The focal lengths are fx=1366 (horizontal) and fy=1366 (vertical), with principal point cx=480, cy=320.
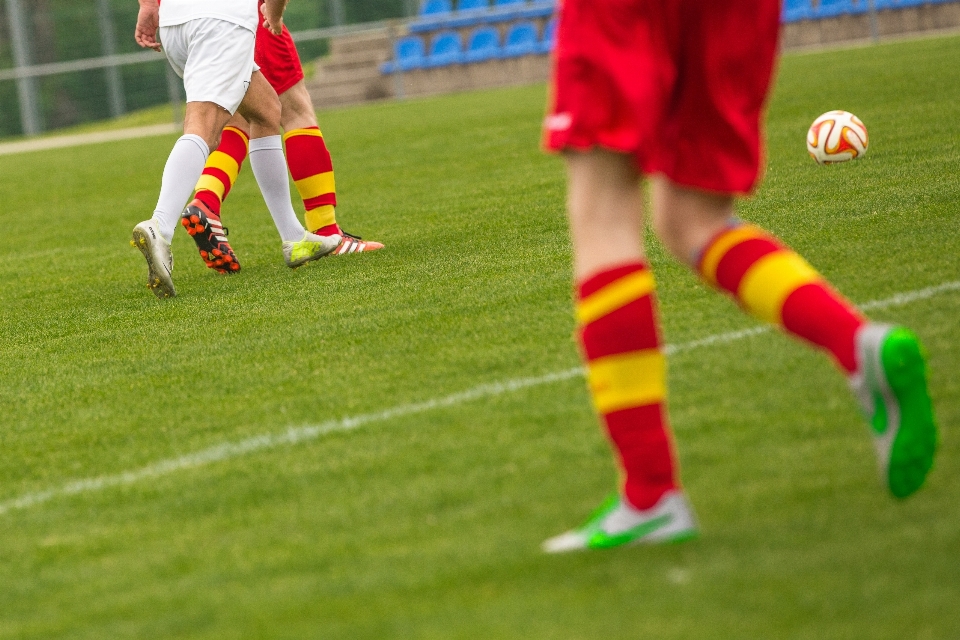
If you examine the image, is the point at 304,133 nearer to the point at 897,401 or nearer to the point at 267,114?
the point at 267,114

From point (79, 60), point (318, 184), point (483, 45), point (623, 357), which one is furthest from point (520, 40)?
point (623, 357)

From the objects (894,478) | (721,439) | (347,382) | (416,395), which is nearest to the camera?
(894,478)

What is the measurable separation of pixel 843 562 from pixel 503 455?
0.88 meters

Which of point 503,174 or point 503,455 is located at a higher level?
point 503,455

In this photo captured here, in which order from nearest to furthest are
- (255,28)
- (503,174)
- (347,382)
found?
1. (347,382)
2. (255,28)
3. (503,174)

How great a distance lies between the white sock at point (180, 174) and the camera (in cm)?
507

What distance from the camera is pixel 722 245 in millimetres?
2303

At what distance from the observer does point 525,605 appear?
1.94 metres

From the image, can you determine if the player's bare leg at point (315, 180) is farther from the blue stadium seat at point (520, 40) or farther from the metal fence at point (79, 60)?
the metal fence at point (79, 60)

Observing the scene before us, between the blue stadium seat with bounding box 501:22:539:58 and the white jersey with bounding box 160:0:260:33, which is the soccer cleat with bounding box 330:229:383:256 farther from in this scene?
the blue stadium seat with bounding box 501:22:539:58

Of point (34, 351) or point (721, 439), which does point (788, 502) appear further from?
point (34, 351)

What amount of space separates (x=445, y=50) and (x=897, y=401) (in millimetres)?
24032

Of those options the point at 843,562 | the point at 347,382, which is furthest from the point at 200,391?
the point at 843,562

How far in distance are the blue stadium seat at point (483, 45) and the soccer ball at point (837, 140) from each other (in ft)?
59.0
